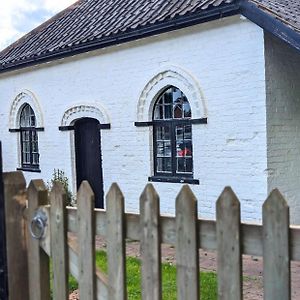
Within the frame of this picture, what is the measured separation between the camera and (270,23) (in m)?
6.60

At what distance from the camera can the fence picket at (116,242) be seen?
85.0 inches

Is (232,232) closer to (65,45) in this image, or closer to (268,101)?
(268,101)

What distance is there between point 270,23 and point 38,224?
5265 millimetres

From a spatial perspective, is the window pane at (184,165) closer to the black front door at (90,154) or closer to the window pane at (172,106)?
the window pane at (172,106)

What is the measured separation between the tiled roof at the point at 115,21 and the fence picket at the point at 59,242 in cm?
493

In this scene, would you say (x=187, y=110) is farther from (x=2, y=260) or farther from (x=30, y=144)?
(x=2, y=260)

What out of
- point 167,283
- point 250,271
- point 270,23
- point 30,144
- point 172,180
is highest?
point 270,23

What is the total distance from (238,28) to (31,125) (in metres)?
7.13

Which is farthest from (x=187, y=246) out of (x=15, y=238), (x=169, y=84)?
(x=169, y=84)

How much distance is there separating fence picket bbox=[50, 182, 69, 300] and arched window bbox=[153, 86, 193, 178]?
20.1ft

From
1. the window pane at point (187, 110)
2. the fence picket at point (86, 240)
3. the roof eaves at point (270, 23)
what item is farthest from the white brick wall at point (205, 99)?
the fence picket at point (86, 240)

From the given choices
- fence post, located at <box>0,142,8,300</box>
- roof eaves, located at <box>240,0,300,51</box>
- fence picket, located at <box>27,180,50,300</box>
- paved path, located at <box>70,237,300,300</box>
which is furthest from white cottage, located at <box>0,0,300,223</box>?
fence post, located at <box>0,142,8,300</box>

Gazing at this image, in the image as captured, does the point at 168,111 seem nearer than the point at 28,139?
Yes

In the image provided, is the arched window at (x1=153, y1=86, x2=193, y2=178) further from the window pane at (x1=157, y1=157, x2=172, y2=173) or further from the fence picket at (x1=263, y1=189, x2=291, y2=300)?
the fence picket at (x1=263, y1=189, x2=291, y2=300)
